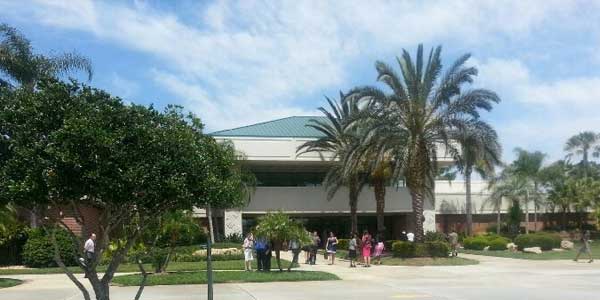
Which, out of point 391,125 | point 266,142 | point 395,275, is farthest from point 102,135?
point 266,142

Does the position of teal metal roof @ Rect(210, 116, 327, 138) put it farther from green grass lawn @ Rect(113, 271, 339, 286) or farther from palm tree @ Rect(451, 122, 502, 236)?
green grass lawn @ Rect(113, 271, 339, 286)

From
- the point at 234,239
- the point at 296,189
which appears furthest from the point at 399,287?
the point at 296,189

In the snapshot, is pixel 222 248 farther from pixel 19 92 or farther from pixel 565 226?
pixel 565 226

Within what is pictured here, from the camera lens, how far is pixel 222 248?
34.9m

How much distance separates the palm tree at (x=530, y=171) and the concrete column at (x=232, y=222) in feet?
85.2

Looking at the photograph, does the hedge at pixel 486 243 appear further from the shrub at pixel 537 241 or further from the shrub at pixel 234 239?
the shrub at pixel 234 239

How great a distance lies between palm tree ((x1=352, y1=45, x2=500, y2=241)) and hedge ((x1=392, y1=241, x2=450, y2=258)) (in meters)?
2.72

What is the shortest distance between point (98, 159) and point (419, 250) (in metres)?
24.6

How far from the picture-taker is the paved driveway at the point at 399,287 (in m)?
16.9

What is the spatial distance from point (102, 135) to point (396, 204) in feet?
132

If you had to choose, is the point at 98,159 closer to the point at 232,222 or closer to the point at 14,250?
the point at 14,250

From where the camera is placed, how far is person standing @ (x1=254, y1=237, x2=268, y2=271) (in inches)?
940

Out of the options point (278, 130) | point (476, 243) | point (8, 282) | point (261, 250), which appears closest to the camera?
point (8, 282)

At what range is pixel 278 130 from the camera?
47812 millimetres
